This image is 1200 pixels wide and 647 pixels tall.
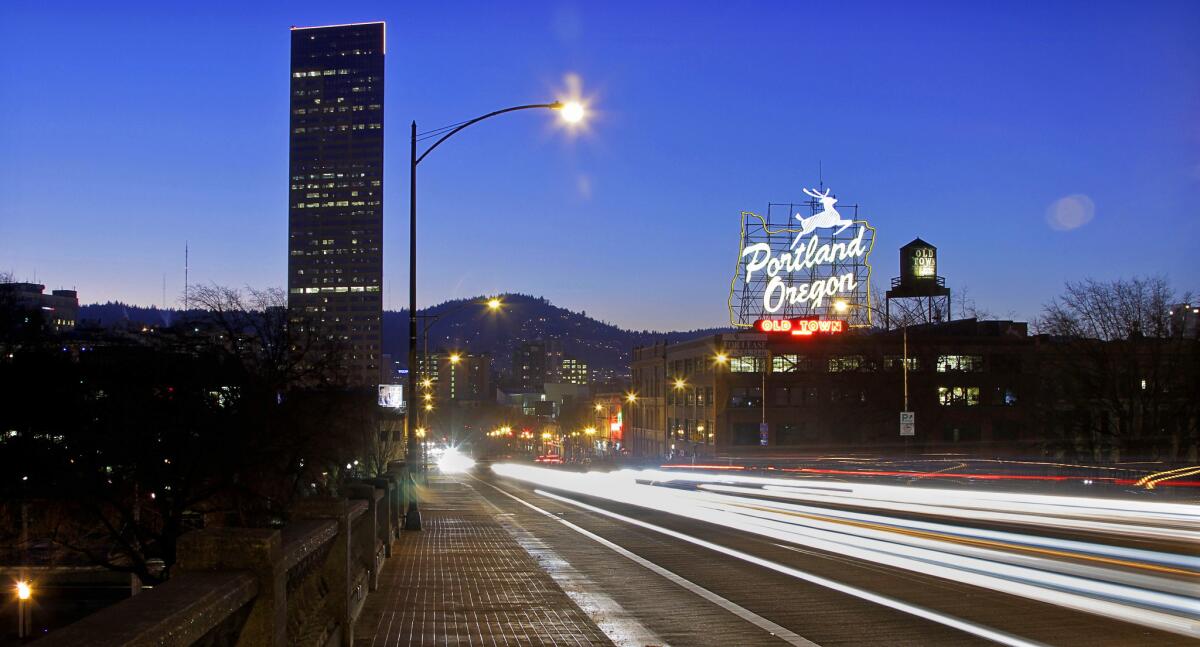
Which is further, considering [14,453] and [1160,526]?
[14,453]

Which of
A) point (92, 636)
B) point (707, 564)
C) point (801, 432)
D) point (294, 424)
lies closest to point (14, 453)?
point (294, 424)

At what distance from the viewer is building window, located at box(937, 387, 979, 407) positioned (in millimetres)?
86438

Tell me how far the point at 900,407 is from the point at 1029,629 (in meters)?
71.0

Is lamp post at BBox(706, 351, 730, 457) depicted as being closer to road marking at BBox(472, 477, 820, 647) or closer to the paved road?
the paved road

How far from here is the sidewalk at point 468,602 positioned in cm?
1070

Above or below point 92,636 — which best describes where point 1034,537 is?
below

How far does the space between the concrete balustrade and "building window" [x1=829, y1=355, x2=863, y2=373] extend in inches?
2929

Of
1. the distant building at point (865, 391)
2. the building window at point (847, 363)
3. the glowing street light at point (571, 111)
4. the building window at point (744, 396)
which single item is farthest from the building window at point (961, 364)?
the glowing street light at point (571, 111)

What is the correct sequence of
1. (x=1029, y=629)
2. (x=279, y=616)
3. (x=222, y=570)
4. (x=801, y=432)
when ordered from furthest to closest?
(x=801, y=432) < (x=1029, y=629) < (x=279, y=616) < (x=222, y=570)

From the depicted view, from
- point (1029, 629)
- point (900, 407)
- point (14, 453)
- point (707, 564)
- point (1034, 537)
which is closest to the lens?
point (1029, 629)

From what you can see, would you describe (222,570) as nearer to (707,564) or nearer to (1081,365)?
(707,564)

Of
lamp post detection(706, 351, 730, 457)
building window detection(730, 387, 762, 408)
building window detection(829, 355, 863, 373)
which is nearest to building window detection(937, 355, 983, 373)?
building window detection(829, 355, 863, 373)

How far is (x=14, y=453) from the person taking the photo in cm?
3472

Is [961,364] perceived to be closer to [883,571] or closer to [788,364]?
[788,364]
